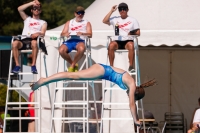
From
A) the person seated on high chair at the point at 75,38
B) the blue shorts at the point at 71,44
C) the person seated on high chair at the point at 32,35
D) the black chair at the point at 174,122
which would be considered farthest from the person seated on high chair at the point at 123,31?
the black chair at the point at 174,122

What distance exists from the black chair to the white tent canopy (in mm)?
181

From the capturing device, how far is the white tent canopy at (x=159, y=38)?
13031 millimetres

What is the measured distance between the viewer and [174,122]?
47.5ft

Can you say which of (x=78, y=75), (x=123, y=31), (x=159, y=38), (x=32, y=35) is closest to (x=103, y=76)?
(x=78, y=75)

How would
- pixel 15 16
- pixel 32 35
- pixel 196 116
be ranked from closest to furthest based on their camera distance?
pixel 32 35 → pixel 196 116 → pixel 15 16

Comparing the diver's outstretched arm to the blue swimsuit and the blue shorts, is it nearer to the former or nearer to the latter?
the blue swimsuit

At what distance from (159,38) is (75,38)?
5.80 feet

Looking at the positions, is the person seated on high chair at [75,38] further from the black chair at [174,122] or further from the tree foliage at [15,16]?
the tree foliage at [15,16]

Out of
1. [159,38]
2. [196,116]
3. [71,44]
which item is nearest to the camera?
[71,44]

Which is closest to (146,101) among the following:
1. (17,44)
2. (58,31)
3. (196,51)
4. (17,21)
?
(196,51)

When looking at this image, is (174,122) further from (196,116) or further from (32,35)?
(32,35)

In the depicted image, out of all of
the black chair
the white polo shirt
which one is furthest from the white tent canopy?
the white polo shirt

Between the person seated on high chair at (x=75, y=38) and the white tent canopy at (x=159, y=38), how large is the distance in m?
0.88

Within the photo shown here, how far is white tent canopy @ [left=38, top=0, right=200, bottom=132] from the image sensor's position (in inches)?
513
